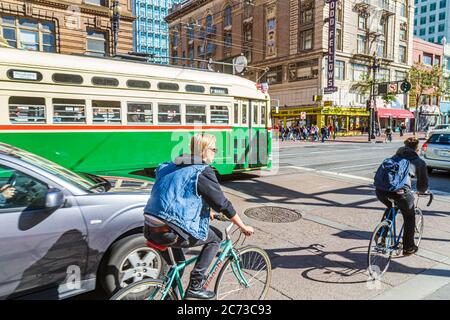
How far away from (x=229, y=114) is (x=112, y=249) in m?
7.08

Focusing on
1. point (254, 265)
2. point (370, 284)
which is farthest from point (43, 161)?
point (370, 284)

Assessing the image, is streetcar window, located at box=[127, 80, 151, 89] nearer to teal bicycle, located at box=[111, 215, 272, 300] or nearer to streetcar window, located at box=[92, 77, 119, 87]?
streetcar window, located at box=[92, 77, 119, 87]

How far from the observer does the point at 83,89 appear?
24.0 feet

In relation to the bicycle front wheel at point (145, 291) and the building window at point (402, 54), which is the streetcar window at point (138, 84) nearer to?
the bicycle front wheel at point (145, 291)

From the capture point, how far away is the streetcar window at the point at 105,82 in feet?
24.5

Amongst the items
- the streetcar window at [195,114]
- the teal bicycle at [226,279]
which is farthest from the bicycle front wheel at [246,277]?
the streetcar window at [195,114]

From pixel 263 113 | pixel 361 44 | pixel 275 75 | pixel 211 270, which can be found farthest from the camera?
pixel 275 75

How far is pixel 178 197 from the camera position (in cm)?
260

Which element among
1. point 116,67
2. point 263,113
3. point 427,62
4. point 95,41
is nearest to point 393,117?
point 427,62

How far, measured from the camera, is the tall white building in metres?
75.9

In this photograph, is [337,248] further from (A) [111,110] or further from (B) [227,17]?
(B) [227,17]

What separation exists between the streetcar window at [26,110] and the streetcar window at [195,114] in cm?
354

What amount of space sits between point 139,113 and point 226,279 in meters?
6.01

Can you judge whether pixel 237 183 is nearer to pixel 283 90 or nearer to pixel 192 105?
pixel 192 105
